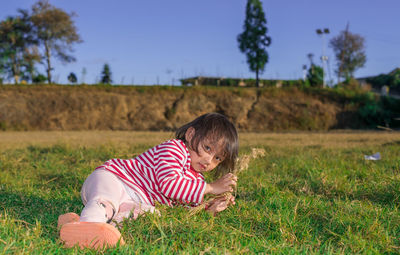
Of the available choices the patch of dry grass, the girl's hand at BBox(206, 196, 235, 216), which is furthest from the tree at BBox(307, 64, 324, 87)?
the girl's hand at BBox(206, 196, 235, 216)

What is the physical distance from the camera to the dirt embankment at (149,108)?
46.3ft

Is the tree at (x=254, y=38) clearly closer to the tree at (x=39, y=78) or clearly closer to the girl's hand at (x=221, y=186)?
the tree at (x=39, y=78)

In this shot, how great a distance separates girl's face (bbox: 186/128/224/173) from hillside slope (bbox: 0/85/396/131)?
11.0 m

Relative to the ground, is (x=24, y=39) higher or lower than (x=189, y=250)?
higher

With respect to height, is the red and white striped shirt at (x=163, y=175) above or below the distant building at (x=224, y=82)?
below

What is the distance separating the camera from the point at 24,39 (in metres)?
25.1

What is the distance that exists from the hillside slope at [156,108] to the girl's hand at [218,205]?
11019mm

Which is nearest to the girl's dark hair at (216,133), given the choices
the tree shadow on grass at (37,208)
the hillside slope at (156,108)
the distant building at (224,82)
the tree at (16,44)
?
the tree shadow on grass at (37,208)

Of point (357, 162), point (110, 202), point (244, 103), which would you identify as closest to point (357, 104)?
point (244, 103)

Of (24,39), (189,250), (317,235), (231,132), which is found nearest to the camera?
(189,250)

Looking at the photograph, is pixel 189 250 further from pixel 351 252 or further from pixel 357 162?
pixel 357 162

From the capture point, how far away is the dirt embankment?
46.3 ft

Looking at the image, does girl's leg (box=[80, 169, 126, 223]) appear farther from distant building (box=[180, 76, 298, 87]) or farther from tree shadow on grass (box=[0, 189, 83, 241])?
distant building (box=[180, 76, 298, 87])

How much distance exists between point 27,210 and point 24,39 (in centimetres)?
2564
